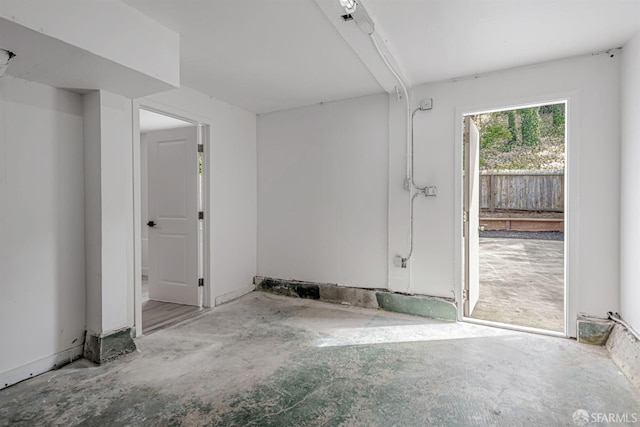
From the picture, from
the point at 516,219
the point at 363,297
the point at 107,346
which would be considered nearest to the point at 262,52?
the point at 107,346

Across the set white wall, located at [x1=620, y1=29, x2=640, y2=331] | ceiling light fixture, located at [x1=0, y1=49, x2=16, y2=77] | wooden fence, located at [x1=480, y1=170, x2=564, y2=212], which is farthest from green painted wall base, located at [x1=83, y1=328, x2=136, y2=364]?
wooden fence, located at [x1=480, y1=170, x2=564, y2=212]

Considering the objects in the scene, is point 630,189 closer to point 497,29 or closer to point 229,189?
point 497,29

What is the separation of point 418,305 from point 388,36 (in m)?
2.52

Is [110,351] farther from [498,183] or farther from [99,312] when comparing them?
[498,183]

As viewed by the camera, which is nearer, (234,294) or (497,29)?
(497,29)

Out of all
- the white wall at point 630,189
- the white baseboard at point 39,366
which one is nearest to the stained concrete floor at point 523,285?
the white wall at point 630,189

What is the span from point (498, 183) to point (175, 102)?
31.8ft

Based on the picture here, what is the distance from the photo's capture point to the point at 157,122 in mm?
4336

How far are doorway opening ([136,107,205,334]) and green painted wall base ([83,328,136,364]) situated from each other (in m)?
0.89

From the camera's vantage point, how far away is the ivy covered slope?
11.0 m

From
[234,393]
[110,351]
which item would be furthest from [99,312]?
[234,393]

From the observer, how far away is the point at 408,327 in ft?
10.0

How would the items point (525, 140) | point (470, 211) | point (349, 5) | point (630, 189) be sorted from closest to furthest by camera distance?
point (349, 5)
point (630, 189)
point (470, 211)
point (525, 140)

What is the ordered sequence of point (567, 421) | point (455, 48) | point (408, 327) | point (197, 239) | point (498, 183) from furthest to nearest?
point (498, 183)
point (197, 239)
point (408, 327)
point (455, 48)
point (567, 421)
